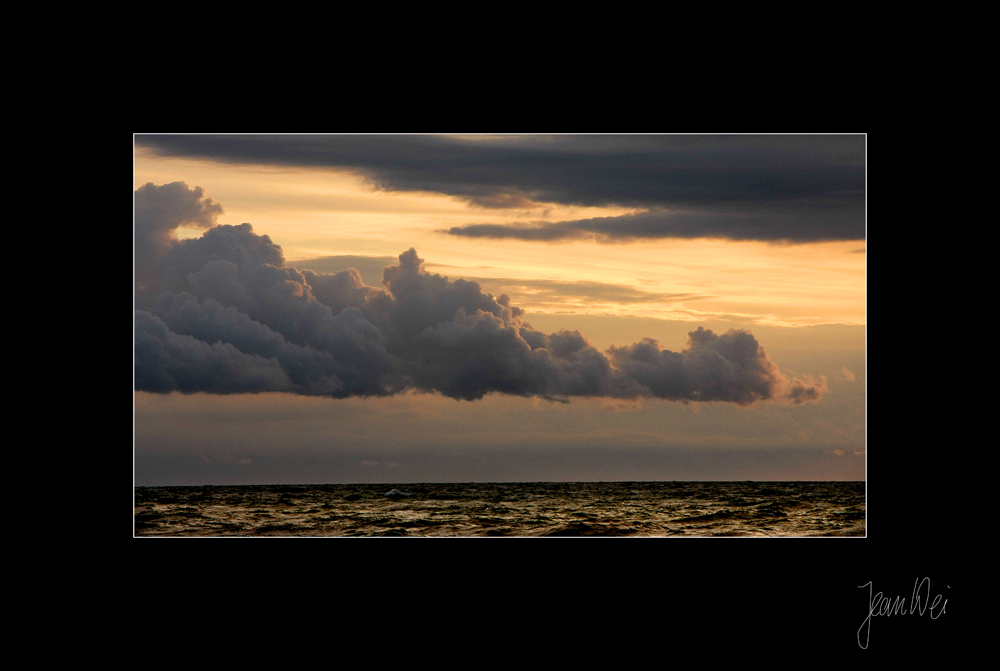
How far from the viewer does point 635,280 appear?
13172 mm

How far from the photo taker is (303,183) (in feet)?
41.9

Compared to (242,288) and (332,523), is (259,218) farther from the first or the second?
(332,523)

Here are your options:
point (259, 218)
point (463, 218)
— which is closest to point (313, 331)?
point (259, 218)

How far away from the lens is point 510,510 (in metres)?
13.9

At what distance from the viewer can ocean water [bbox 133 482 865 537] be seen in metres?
12.4

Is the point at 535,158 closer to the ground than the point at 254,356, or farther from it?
farther from it

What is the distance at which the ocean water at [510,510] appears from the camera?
40.7ft

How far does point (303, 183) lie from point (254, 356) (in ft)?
10.0
